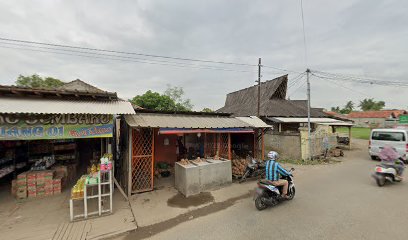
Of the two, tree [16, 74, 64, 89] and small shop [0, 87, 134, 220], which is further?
tree [16, 74, 64, 89]

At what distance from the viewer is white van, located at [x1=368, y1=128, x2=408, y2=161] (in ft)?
33.1

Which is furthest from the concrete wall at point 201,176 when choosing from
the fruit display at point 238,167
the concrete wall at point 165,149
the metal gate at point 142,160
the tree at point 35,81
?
the tree at point 35,81

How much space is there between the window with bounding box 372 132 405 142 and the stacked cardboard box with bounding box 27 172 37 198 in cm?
1705

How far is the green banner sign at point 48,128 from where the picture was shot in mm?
5363

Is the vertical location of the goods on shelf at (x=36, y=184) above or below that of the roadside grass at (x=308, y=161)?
above

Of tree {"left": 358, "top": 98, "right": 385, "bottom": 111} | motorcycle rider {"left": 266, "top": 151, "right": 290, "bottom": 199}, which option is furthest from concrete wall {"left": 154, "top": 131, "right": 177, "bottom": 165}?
tree {"left": 358, "top": 98, "right": 385, "bottom": 111}

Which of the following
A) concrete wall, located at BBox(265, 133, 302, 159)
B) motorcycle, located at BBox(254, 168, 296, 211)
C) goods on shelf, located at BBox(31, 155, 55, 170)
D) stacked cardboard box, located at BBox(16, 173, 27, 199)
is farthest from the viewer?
concrete wall, located at BBox(265, 133, 302, 159)

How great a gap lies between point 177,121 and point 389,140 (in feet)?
39.8

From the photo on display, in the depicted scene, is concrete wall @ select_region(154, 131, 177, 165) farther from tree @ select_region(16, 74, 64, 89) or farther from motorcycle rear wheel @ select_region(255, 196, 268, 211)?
tree @ select_region(16, 74, 64, 89)

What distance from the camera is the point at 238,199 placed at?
249 inches

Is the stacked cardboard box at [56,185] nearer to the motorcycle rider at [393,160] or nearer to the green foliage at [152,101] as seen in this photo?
the motorcycle rider at [393,160]

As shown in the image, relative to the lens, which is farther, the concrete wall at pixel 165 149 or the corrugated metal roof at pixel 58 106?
the concrete wall at pixel 165 149

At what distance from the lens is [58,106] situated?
5.78 m

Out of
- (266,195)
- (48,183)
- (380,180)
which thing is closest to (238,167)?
(266,195)
